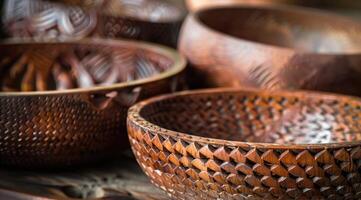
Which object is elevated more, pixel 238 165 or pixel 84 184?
pixel 238 165

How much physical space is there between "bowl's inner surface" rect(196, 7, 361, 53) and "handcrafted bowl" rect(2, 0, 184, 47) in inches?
5.1

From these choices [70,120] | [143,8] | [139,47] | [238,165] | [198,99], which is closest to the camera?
[238,165]

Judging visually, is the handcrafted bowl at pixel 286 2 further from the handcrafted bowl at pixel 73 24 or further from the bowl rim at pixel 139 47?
the bowl rim at pixel 139 47

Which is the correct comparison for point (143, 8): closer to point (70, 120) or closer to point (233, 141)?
point (70, 120)

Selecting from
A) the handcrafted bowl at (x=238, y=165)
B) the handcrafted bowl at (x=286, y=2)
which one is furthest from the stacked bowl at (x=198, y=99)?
the handcrafted bowl at (x=286, y=2)

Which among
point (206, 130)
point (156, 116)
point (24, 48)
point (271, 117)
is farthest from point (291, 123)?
point (24, 48)

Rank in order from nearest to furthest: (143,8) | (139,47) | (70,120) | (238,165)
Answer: (238,165) < (70,120) < (139,47) < (143,8)

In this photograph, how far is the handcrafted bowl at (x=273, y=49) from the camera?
1025mm

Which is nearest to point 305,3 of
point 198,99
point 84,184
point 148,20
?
point 148,20

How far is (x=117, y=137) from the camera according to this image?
936 millimetres

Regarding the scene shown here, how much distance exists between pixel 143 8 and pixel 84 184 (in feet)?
2.77

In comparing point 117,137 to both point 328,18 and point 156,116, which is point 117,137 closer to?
point 156,116

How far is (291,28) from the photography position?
1.40 meters

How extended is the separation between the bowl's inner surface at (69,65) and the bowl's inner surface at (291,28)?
0.20 metres
